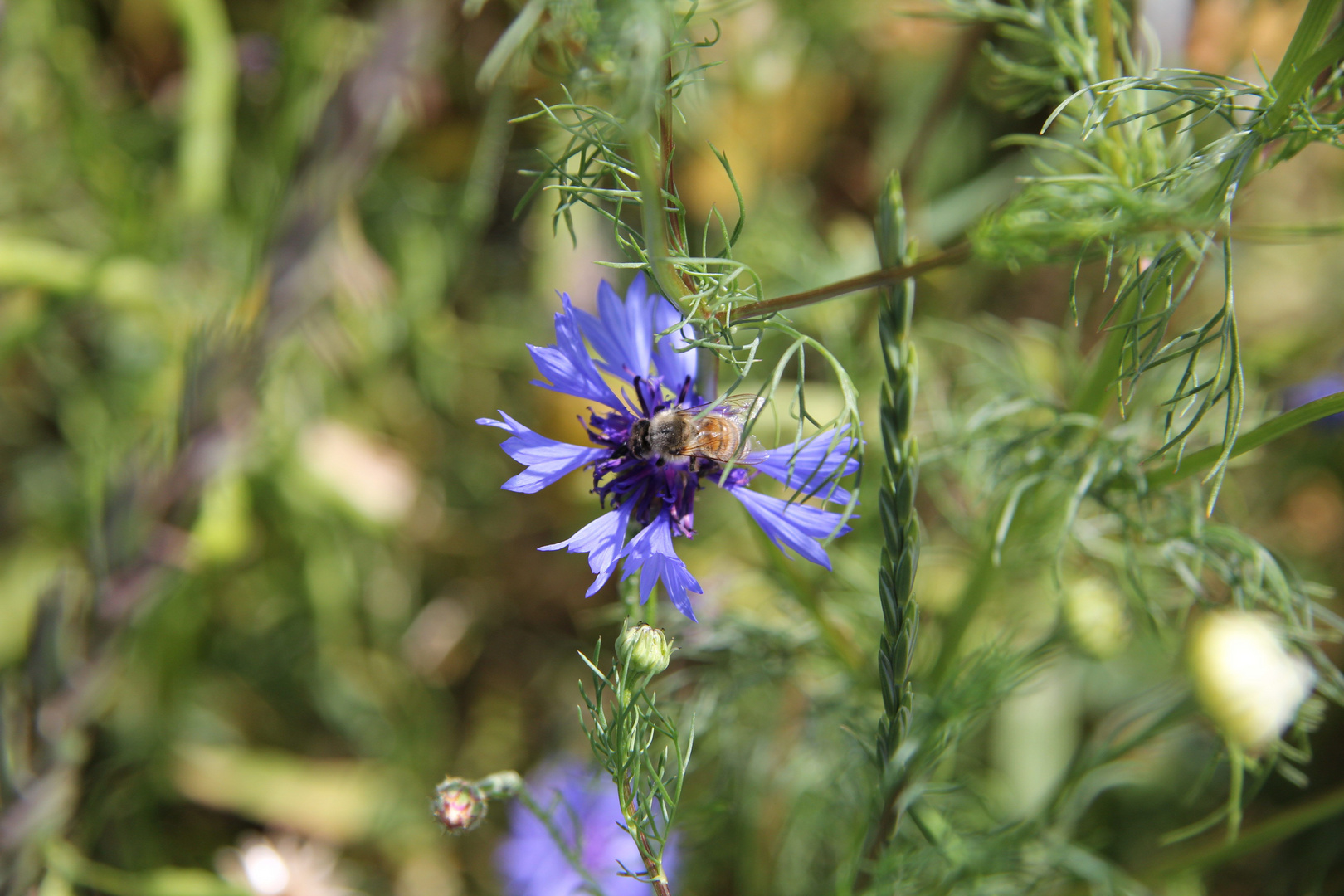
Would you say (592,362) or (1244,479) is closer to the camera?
(592,362)

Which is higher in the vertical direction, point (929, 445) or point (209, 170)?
point (209, 170)

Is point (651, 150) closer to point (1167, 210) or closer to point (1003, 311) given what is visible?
point (1167, 210)

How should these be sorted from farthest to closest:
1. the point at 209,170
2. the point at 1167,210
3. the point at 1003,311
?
the point at 1003,311 < the point at 209,170 < the point at 1167,210

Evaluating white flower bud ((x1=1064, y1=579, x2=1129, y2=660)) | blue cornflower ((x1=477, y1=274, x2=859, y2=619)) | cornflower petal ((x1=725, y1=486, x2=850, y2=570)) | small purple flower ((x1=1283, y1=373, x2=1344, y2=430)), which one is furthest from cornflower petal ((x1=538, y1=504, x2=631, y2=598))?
small purple flower ((x1=1283, y1=373, x2=1344, y2=430))

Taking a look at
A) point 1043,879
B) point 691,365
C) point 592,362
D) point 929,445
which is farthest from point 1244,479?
point 592,362

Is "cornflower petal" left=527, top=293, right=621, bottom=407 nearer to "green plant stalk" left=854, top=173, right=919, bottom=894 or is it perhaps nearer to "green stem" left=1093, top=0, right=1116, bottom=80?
"green plant stalk" left=854, top=173, right=919, bottom=894

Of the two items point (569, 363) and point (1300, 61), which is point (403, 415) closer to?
point (569, 363)

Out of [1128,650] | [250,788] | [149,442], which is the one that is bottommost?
[250,788]

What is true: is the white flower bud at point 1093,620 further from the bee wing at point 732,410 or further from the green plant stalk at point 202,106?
the green plant stalk at point 202,106
